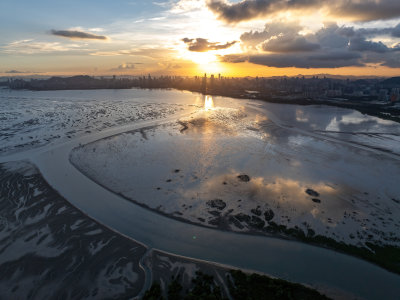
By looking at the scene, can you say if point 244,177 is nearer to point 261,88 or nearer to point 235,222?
point 235,222

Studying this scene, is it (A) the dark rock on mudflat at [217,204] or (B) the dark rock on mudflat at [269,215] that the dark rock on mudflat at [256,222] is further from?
(A) the dark rock on mudflat at [217,204]

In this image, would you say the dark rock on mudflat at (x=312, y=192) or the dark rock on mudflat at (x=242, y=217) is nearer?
the dark rock on mudflat at (x=242, y=217)

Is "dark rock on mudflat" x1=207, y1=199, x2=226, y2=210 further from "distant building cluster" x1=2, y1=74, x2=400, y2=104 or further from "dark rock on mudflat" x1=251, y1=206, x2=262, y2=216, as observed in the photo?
"distant building cluster" x1=2, y1=74, x2=400, y2=104

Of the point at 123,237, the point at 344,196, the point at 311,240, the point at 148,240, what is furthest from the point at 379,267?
the point at 123,237

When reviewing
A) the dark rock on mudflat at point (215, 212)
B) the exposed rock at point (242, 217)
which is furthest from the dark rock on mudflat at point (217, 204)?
the exposed rock at point (242, 217)

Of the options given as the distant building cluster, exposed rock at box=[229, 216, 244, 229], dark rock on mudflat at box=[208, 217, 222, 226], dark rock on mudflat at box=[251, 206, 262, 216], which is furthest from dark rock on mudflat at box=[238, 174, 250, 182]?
the distant building cluster

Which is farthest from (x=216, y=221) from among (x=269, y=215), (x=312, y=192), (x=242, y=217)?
(x=312, y=192)

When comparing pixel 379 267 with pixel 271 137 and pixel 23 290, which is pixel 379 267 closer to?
pixel 23 290
